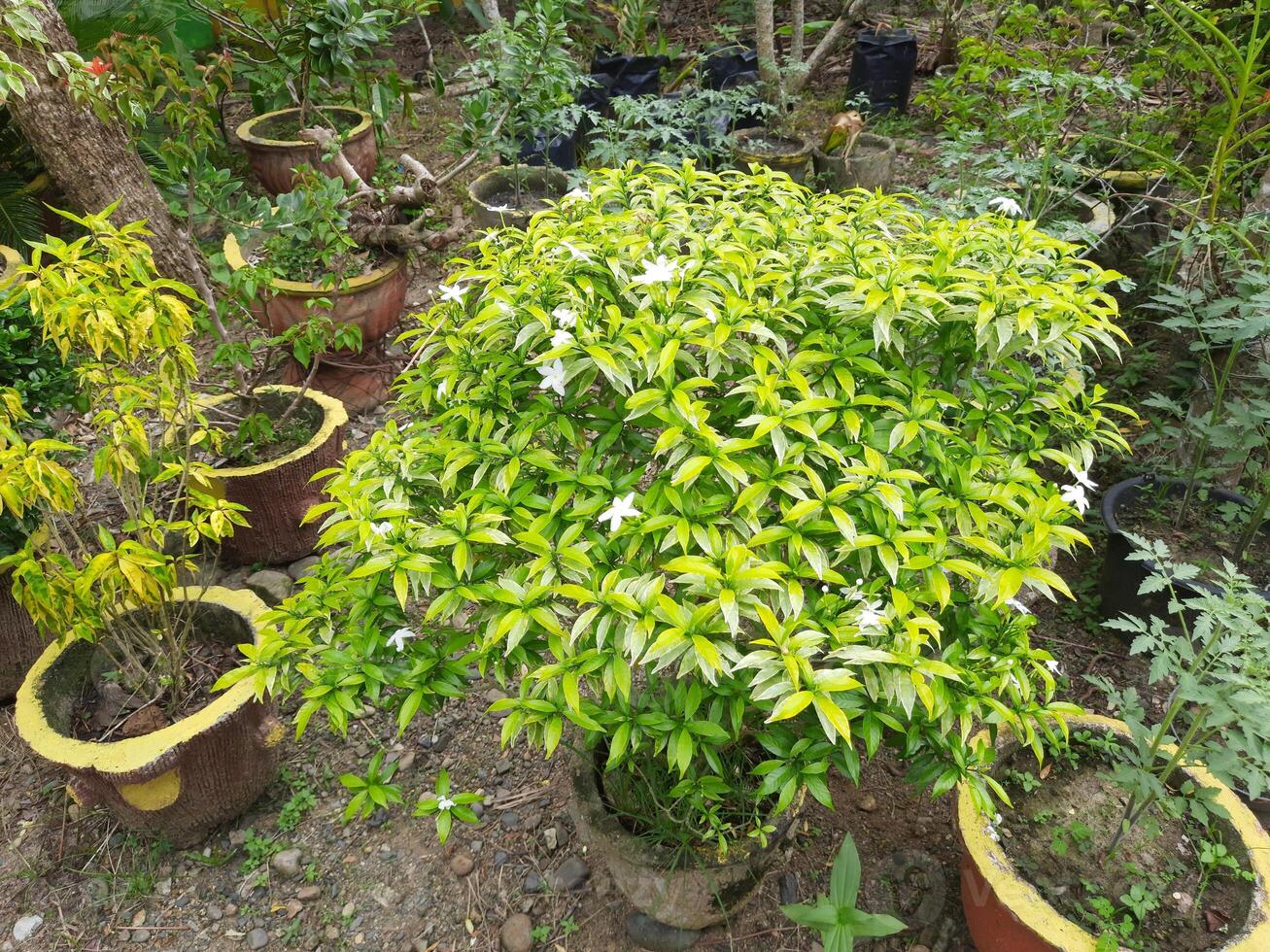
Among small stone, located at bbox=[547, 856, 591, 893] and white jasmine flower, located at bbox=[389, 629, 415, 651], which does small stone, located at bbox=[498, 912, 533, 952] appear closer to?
small stone, located at bbox=[547, 856, 591, 893]

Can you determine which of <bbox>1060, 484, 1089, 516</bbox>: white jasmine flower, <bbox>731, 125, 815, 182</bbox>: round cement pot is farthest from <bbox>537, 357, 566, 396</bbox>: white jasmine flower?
<bbox>731, 125, 815, 182</bbox>: round cement pot

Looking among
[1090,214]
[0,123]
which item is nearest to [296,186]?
[0,123]

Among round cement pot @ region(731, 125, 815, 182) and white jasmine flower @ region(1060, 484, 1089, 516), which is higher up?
white jasmine flower @ region(1060, 484, 1089, 516)

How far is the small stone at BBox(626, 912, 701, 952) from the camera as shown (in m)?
1.96

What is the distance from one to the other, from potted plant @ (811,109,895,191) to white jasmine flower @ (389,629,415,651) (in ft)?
14.7

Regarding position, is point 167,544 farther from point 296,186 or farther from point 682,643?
point 682,643

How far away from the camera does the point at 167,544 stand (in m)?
3.14

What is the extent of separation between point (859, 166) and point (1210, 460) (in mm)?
3145

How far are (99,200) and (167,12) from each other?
2618 mm

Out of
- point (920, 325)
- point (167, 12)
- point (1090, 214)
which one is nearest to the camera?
point (920, 325)

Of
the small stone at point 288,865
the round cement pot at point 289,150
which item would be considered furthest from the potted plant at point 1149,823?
the round cement pot at point 289,150

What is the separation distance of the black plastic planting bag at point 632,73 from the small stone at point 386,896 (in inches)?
232

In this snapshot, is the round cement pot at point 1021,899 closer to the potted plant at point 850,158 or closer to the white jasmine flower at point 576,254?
the white jasmine flower at point 576,254

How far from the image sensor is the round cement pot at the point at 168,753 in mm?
2020
